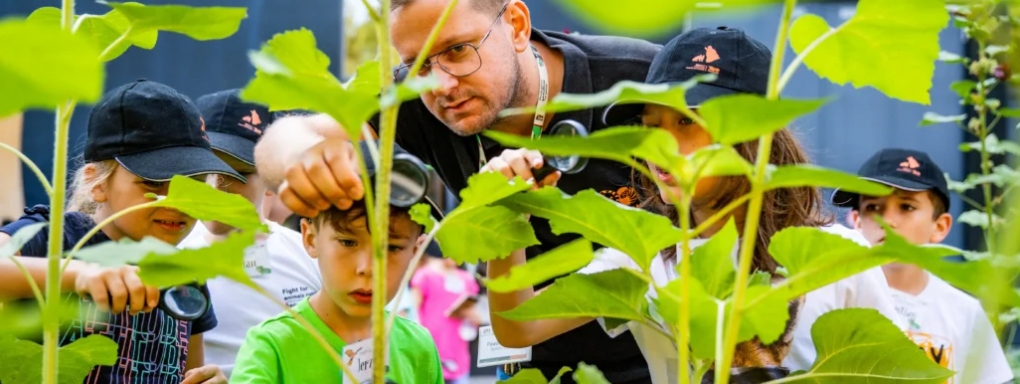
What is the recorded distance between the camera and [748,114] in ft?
1.84

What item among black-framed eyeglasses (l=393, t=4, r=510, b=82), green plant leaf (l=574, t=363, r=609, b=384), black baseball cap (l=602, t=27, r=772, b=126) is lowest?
green plant leaf (l=574, t=363, r=609, b=384)

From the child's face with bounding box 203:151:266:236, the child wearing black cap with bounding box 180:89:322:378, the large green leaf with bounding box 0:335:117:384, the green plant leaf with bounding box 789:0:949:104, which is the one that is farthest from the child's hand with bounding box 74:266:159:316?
the child's face with bounding box 203:151:266:236

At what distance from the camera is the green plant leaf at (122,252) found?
2.13ft

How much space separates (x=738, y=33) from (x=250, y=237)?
1.08 m

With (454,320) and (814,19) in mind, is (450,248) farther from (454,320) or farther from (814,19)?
(454,320)

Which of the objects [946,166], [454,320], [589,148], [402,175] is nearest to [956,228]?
[946,166]

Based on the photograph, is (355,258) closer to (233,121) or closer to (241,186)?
(241,186)

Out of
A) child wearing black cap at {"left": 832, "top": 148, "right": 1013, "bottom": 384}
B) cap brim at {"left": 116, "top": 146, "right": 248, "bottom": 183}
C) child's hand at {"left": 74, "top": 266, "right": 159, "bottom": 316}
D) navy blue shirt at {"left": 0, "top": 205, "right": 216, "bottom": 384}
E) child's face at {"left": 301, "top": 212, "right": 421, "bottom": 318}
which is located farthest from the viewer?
child wearing black cap at {"left": 832, "top": 148, "right": 1013, "bottom": 384}

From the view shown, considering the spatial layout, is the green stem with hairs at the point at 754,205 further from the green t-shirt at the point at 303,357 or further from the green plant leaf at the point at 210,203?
the green t-shirt at the point at 303,357

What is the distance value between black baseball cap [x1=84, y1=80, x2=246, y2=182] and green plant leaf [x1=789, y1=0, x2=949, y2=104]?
1496 mm

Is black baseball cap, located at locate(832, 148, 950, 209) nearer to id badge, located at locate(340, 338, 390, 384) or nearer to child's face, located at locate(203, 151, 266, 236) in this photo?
child's face, located at locate(203, 151, 266, 236)

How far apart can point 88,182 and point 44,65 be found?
1.84 m

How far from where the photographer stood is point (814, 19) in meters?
0.78

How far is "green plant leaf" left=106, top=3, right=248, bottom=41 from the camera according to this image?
82cm
